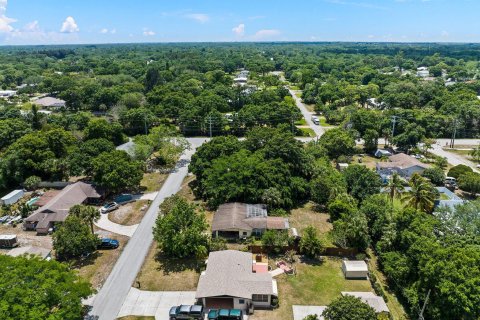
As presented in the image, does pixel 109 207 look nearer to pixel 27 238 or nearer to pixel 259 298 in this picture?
pixel 27 238

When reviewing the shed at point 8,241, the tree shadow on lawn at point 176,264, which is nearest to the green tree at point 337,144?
the tree shadow on lawn at point 176,264

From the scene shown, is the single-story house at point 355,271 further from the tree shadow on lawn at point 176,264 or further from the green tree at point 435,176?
the green tree at point 435,176

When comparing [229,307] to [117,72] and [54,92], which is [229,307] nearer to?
[54,92]

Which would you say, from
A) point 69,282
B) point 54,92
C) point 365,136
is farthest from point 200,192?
point 54,92

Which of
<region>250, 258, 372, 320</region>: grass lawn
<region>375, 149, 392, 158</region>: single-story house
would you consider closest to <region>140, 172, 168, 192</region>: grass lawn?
<region>250, 258, 372, 320</region>: grass lawn

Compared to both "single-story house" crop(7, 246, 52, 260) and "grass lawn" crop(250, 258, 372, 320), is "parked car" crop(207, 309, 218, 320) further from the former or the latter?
"single-story house" crop(7, 246, 52, 260)

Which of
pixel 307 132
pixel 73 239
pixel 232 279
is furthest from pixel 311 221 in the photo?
pixel 307 132
